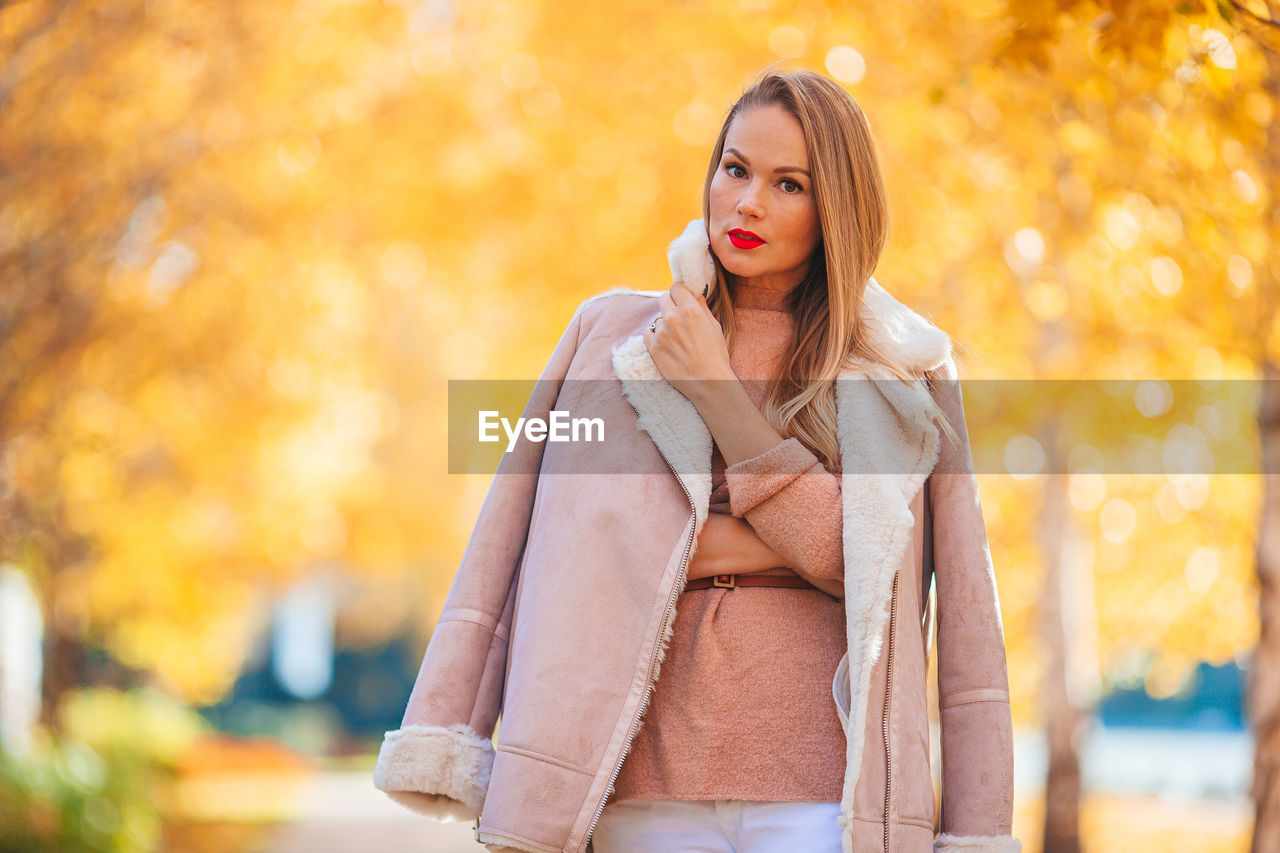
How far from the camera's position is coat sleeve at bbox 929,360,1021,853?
214 centimetres

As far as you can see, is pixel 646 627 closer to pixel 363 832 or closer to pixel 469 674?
pixel 469 674

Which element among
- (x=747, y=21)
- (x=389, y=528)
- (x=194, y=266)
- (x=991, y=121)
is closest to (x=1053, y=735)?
(x=991, y=121)

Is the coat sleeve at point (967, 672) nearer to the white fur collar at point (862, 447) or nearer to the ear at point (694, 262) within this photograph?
the white fur collar at point (862, 447)

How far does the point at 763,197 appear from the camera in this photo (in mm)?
2332

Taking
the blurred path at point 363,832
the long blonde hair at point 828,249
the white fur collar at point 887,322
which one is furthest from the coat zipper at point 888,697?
the blurred path at point 363,832

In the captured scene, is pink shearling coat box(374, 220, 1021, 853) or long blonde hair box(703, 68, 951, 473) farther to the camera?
long blonde hair box(703, 68, 951, 473)

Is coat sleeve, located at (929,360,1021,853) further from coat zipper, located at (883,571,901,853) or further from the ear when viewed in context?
the ear

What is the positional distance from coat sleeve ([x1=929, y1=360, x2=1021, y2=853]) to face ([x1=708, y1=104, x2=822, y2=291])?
0.44 m

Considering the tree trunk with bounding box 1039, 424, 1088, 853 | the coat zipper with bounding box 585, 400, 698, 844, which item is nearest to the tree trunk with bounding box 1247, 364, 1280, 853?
the tree trunk with bounding box 1039, 424, 1088, 853

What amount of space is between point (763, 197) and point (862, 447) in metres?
0.49

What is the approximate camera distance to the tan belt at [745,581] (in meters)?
2.21

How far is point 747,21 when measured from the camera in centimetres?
702

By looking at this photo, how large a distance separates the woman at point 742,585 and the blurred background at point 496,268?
139 cm

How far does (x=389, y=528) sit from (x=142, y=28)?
11771mm
